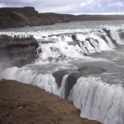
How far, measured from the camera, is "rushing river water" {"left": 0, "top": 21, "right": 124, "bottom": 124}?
13320mm

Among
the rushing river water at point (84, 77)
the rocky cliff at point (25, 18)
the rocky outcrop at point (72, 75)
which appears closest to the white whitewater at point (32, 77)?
the rushing river water at point (84, 77)

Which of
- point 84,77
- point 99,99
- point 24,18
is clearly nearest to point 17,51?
point 84,77

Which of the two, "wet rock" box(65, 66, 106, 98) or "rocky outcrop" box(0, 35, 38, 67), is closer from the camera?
"wet rock" box(65, 66, 106, 98)

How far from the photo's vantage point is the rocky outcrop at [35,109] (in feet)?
33.5

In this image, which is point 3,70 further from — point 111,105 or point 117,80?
point 111,105

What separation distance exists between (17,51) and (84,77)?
882cm

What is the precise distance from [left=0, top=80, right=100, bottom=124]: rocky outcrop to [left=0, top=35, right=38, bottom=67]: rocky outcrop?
370 inches

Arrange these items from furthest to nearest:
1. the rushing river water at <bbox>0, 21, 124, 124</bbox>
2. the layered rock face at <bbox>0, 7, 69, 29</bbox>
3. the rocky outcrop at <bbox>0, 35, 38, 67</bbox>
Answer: the layered rock face at <bbox>0, 7, 69, 29</bbox>
the rocky outcrop at <bbox>0, 35, 38, 67</bbox>
the rushing river water at <bbox>0, 21, 124, 124</bbox>

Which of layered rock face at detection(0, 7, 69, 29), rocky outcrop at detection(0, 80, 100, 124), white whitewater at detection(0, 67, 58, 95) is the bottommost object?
white whitewater at detection(0, 67, 58, 95)

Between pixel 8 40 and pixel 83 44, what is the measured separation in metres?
7.85

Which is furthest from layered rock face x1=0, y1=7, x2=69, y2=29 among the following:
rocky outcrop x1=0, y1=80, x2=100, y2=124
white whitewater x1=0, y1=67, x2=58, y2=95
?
rocky outcrop x1=0, y1=80, x2=100, y2=124

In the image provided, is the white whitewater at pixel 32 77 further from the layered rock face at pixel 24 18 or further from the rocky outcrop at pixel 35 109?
the layered rock face at pixel 24 18

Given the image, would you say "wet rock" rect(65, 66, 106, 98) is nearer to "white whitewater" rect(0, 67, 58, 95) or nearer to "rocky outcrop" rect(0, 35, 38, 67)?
"white whitewater" rect(0, 67, 58, 95)

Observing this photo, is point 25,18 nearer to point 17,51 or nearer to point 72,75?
point 17,51
